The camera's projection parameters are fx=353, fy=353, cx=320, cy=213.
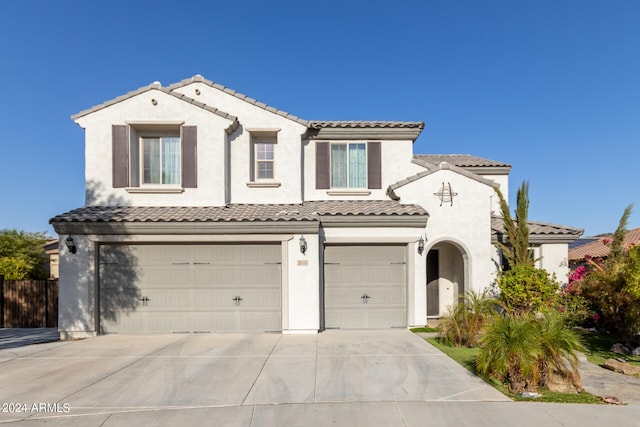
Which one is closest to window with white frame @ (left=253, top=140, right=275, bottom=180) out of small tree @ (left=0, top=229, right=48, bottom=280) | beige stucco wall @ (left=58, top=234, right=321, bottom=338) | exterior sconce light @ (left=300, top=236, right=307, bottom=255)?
beige stucco wall @ (left=58, top=234, right=321, bottom=338)

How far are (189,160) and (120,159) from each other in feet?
7.68

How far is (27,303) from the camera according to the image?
13.1 metres

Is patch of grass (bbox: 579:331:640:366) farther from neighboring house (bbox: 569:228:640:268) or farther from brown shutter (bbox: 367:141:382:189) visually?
brown shutter (bbox: 367:141:382:189)

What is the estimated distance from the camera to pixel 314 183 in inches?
540

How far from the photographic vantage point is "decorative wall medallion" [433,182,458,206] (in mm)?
12172

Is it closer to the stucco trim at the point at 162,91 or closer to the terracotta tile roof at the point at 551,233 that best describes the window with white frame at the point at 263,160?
the stucco trim at the point at 162,91

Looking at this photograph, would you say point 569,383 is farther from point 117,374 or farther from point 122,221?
point 122,221

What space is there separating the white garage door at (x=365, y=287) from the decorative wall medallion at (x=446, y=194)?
2302 mm

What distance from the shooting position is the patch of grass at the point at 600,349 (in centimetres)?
842

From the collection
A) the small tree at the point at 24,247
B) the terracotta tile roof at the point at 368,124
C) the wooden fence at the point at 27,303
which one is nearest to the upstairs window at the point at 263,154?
the terracotta tile roof at the point at 368,124

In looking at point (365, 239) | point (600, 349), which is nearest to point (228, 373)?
point (365, 239)

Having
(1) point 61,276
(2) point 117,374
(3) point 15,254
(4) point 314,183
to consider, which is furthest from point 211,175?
(3) point 15,254

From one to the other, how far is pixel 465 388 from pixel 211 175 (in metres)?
9.76

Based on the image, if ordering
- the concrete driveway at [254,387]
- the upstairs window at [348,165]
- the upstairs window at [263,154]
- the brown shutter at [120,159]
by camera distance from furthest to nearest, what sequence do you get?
1. the upstairs window at [348,165]
2. the upstairs window at [263,154]
3. the brown shutter at [120,159]
4. the concrete driveway at [254,387]
